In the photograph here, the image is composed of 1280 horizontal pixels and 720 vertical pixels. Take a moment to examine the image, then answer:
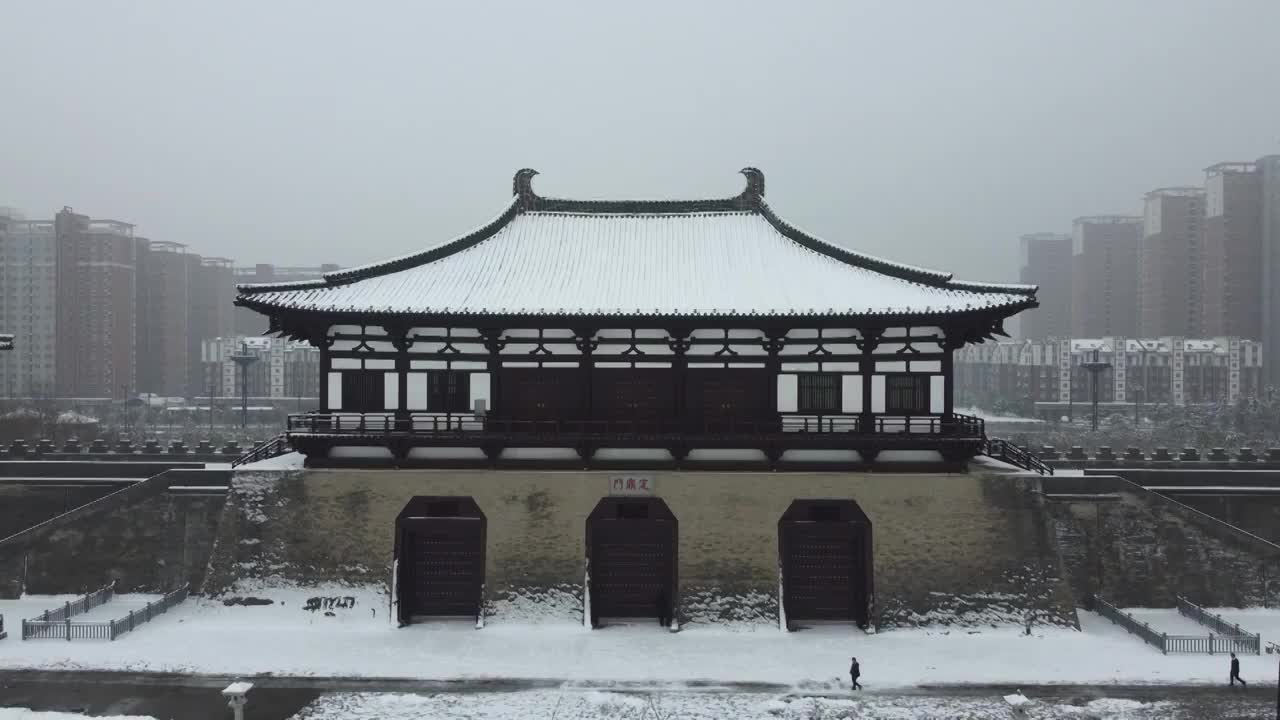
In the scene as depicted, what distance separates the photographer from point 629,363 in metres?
20.4

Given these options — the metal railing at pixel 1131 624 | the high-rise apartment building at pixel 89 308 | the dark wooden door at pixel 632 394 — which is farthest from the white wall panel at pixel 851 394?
the high-rise apartment building at pixel 89 308

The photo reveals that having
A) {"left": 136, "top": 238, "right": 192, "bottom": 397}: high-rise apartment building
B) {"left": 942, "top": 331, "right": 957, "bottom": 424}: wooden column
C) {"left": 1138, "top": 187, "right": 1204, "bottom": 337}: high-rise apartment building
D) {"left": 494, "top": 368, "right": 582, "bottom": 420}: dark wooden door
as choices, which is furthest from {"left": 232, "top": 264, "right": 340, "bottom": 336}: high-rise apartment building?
{"left": 1138, "top": 187, "right": 1204, "bottom": 337}: high-rise apartment building

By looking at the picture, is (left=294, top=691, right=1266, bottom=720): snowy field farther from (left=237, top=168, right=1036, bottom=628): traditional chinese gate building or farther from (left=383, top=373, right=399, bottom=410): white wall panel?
(left=383, top=373, right=399, bottom=410): white wall panel

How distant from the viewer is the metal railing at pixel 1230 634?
58.4 ft

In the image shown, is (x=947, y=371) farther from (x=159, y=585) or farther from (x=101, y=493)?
(x=101, y=493)

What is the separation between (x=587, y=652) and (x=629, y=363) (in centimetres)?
758

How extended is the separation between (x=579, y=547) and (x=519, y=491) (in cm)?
218

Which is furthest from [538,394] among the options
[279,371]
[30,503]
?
[279,371]

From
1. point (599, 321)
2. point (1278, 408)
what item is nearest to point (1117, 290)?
point (1278, 408)

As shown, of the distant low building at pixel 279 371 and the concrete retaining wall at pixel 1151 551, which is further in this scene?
the distant low building at pixel 279 371

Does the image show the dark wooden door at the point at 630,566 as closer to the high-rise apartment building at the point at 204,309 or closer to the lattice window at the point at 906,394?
Result: the lattice window at the point at 906,394

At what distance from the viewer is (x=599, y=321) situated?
63.7 ft

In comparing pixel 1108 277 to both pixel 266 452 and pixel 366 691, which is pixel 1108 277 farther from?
pixel 366 691

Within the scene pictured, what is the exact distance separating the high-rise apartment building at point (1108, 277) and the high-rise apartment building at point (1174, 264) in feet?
26.5
